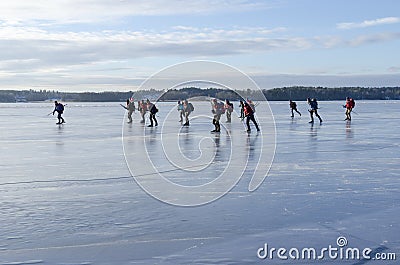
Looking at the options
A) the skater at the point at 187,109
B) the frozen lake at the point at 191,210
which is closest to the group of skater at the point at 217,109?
the skater at the point at 187,109

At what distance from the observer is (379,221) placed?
19.0 feet

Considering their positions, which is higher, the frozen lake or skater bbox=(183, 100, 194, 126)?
skater bbox=(183, 100, 194, 126)

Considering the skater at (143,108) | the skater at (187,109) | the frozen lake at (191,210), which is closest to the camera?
the frozen lake at (191,210)

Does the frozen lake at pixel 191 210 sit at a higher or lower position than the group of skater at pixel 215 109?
lower

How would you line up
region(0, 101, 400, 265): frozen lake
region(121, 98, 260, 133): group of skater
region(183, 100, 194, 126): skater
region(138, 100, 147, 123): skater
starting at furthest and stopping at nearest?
region(138, 100, 147, 123): skater
region(183, 100, 194, 126): skater
region(121, 98, 260, 133): group of skater
region(0, 101, 400, 265): frozen lake

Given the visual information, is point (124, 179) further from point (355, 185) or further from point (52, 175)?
point (355, 185)

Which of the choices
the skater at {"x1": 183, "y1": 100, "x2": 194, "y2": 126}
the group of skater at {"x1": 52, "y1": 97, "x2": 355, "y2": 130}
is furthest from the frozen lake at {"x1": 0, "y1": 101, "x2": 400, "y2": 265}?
the skater at {"x1": 183, "y1": 100, "x2": 194, "y2": 126}

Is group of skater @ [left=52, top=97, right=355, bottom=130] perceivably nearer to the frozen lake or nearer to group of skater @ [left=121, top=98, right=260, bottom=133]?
group of skater @ [left=121, top=98, right=260, bottom=133]

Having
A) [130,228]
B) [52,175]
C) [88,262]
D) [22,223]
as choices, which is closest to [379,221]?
[130,228]

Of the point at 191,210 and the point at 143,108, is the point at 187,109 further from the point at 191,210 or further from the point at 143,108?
the point at 191,210

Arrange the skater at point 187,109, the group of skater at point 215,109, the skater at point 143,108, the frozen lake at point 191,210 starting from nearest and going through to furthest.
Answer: the frozen lake at point 191,210 < the group of skater at point 215,109 < the skater at point 187,109 < the skater at point 143,108

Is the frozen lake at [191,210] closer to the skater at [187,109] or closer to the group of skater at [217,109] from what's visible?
the group of skater at [217,109]

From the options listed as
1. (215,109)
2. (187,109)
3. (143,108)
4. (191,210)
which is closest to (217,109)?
(215,109)

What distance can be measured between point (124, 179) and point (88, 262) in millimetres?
4414
